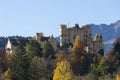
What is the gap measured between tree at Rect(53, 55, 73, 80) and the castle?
99.3 ft

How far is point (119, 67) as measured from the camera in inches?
5522

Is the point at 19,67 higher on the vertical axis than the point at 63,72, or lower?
higher

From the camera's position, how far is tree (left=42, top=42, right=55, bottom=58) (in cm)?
14350

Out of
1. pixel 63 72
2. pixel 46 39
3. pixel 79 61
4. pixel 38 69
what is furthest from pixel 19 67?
pixel 46 39

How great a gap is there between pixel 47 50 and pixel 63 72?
55.8 ft

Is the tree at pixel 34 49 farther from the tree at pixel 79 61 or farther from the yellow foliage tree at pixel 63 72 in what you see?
the yellow foliage tree at pixel 63 72

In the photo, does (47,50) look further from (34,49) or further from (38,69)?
(38,69)

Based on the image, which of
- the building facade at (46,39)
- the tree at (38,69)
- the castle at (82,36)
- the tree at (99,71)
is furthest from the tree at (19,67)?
the castle at (82,36)

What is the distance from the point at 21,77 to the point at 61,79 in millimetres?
14810

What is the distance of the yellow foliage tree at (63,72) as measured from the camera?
126 m

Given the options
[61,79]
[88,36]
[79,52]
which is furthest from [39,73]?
[88,36]

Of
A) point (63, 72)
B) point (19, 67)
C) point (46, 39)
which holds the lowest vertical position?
point (63, 72)

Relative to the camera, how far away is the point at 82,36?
16675cm

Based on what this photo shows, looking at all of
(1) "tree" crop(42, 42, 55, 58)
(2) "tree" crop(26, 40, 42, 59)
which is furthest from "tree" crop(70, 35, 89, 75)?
(2) "tree" crop(26, 40, 42, 59)
